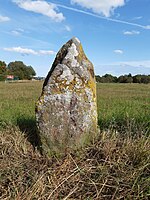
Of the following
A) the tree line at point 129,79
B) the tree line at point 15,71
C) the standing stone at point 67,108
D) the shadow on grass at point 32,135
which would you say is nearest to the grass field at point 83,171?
the shadow on grass at point 32,135

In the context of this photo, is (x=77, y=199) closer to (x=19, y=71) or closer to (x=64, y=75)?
(x=64, y=75)

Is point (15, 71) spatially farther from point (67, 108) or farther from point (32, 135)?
point (67, 108)

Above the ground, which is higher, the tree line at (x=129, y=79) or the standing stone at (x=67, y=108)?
the tree line at (x=129, y=79)

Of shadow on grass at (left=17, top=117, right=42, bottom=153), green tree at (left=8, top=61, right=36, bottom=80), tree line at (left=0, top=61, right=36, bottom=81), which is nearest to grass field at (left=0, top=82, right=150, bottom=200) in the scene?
shadow on grass at (left=17, top=117, right=42, bottom=153)

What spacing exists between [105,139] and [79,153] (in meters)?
0.51

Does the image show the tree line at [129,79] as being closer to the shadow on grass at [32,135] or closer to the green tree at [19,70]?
the green tree at [19,70]

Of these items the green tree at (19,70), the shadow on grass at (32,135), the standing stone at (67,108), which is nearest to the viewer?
the standing stone at (67,108)

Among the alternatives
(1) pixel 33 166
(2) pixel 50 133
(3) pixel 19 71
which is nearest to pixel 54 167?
(1) pixel 33 166

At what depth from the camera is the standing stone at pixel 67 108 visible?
4.28 metres

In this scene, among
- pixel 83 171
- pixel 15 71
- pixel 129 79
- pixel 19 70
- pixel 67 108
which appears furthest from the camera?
pixel 19 70

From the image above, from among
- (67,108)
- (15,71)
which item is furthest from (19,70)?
(67,108)

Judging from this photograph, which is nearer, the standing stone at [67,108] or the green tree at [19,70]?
the standing stone at [67,108]

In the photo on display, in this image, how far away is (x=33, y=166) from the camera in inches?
153

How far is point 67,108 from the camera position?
14.1ft
